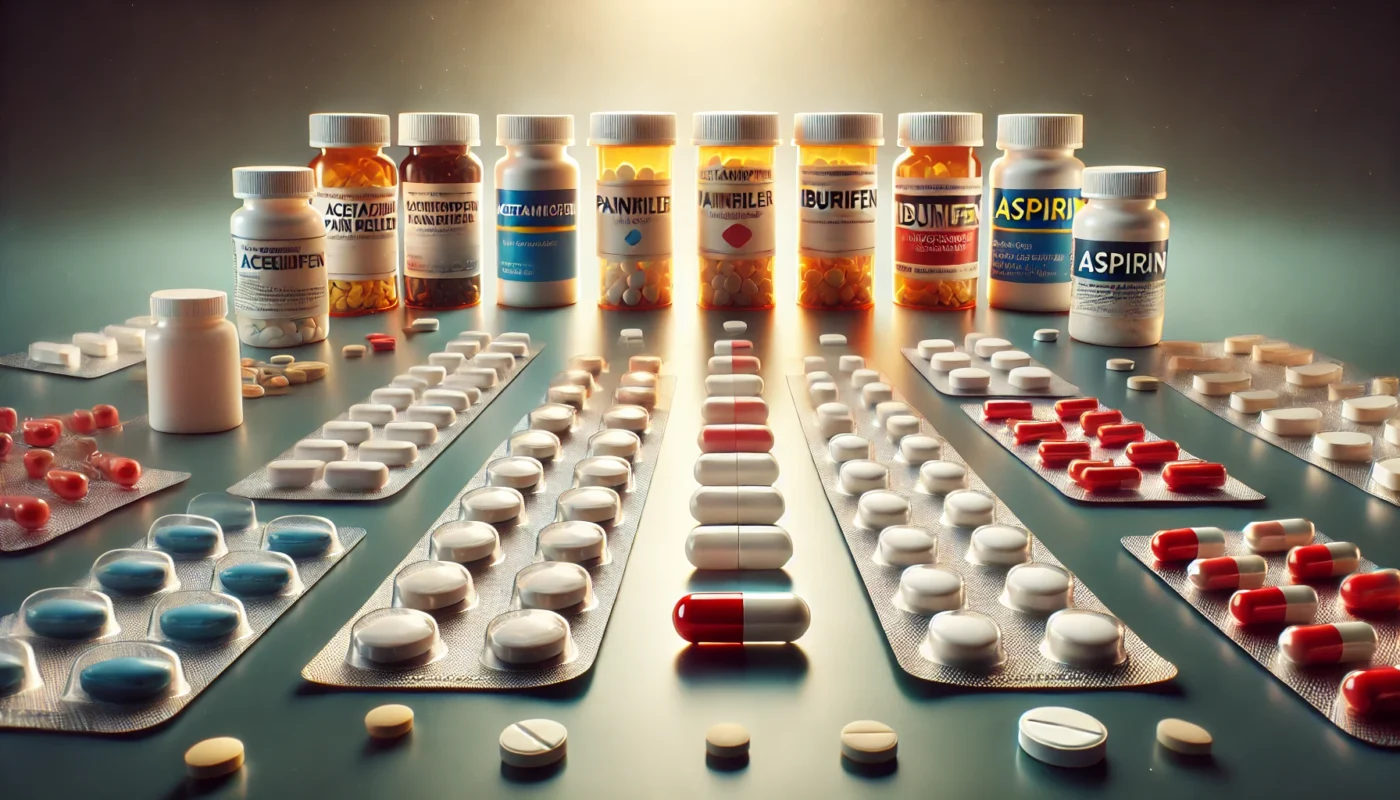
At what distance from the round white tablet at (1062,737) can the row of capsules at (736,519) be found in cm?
12

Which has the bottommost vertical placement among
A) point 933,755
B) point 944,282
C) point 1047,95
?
point 933,755

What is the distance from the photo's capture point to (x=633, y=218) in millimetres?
1524

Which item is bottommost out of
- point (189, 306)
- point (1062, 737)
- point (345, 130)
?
point (1062, 737)

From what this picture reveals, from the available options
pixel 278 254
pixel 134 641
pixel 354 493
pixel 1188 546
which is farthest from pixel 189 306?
pixel 1188 546

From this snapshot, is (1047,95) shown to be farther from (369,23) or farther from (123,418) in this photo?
(123,418)

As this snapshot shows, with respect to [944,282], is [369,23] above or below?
above

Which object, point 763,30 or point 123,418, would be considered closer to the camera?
point 123,418

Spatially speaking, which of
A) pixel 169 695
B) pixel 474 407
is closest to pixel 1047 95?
pixel 474 407

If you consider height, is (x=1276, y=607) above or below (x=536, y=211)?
below

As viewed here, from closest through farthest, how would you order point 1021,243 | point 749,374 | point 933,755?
point 933,755 → point 749,374 → point 1021,243

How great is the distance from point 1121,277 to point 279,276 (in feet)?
2.70

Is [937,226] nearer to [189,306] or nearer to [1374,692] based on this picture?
[189,306]

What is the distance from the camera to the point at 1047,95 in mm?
1909

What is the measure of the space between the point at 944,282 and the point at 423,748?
1.17 metres
